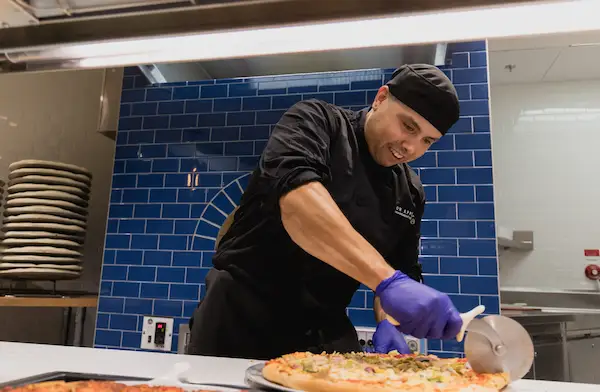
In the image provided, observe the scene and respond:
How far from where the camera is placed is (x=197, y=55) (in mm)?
1028

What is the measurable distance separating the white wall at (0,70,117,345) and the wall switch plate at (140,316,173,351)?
1.75 feet

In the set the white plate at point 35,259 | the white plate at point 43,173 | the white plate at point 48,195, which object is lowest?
the white plate at point 35,259

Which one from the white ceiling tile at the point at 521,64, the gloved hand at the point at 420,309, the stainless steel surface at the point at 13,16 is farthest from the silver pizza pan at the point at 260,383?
the white ceiling tile at the point at 521,64

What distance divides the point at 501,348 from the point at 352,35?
618 millimetres

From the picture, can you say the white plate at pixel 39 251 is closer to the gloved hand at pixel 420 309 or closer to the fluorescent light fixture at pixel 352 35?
the fluorescent light fixture at pixel 352 35

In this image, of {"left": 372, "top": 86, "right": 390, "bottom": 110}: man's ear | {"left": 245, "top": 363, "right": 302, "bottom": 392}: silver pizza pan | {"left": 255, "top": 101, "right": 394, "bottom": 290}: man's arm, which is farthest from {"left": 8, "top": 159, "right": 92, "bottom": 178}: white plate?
{"left": 245, "top": 363, "right": 302, "bottom": 392}: silver pizza pan

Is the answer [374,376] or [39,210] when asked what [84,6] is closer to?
[374,376]

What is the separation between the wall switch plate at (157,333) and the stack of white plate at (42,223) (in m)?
0.39

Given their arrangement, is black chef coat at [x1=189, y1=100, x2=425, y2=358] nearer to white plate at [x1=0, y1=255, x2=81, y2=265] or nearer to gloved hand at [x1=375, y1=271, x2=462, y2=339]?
gloved hand at [x1=375, y1=271, x2=462, y2=339]

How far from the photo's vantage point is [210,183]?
2.37 metres

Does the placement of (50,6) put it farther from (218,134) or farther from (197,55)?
(218,134)

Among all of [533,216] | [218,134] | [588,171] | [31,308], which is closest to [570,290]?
[533,216]

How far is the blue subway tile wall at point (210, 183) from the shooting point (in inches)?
81.6

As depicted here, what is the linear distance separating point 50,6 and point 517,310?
233 cm
